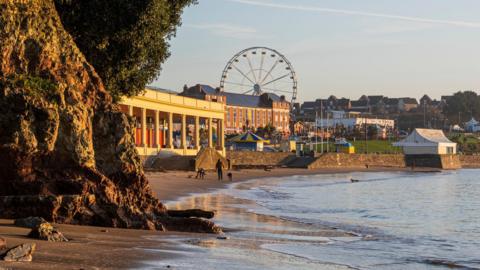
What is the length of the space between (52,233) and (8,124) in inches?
135

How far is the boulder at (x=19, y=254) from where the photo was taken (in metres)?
10.8

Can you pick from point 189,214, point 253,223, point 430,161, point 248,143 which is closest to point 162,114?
point 248,143

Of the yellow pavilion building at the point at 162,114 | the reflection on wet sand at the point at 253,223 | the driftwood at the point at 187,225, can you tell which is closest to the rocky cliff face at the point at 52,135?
the driftwood at the point at 187,225

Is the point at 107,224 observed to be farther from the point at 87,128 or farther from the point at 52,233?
the point at 52,233

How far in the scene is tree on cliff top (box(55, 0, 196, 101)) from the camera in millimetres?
21953

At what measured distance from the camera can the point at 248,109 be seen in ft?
605

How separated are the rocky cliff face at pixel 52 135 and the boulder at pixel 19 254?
17.1 ft

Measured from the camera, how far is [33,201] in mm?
16297

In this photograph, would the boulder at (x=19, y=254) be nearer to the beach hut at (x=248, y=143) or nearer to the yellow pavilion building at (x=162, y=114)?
the yellow pavilion building at (x=162, y=114)

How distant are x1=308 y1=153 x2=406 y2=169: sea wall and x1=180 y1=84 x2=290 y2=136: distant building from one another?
141 ft

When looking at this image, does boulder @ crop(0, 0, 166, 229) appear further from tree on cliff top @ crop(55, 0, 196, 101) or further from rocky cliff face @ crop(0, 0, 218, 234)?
tree on cliff top @ crop(55, 0, 196, 101)

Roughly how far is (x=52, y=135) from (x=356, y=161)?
110878 mm

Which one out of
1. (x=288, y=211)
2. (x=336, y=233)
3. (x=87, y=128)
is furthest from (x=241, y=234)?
(x=288, y=211)

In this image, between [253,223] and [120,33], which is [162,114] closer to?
[253,223]
